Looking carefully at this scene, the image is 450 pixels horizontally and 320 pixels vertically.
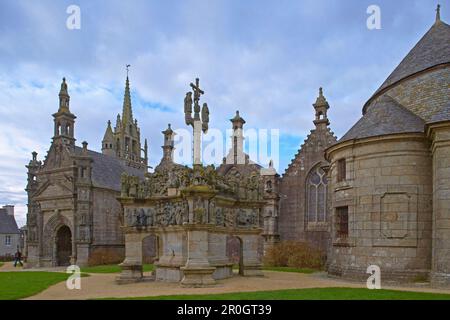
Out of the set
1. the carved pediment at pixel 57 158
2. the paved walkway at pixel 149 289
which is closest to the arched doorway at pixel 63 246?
the carved pediment at pixel 57 158

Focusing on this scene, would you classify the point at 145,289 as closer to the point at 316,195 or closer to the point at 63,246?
the point at 316,195

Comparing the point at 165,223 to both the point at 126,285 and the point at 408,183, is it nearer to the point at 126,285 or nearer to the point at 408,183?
the point at 126,285

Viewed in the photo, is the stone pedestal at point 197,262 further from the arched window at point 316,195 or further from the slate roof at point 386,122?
the arched window at point 316,195

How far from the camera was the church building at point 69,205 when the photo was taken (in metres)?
36.9

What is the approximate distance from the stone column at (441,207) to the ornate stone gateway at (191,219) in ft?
23.6

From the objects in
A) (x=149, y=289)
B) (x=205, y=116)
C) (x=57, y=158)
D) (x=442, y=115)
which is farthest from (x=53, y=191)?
(x=442, y=115)

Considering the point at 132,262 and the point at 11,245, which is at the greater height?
the point at 132,262

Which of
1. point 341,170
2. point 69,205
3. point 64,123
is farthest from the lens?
point 64,123

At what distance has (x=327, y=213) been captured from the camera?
30906 mm

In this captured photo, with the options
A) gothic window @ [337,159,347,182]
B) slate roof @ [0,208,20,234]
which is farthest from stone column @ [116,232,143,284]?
slate roof @ [0,208,20,234]

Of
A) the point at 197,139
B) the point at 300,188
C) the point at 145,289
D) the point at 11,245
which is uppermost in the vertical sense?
the point at 197,139

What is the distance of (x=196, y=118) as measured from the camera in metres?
18.2

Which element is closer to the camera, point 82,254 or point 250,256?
point 250,256

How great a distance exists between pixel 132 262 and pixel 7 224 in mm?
50478
